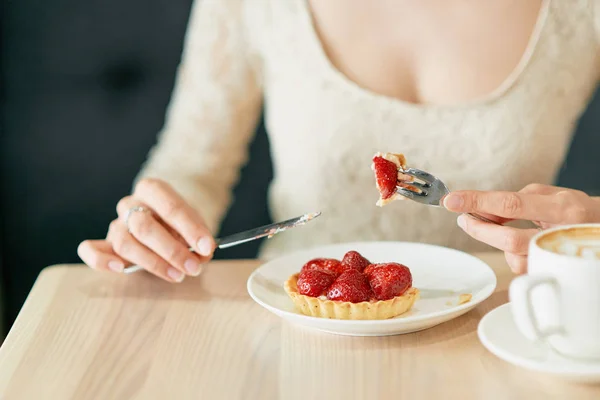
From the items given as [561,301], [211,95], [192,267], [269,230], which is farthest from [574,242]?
[211,95]

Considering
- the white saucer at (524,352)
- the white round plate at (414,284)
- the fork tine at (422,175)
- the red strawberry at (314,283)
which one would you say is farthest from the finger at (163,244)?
the white saucer at (524,352)

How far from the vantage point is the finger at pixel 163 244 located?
1.13 meters

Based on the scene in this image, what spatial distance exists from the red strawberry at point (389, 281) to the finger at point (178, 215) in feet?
0.93

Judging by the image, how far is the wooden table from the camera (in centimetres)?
80

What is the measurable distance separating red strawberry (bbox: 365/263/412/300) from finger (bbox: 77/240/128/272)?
1.34ft

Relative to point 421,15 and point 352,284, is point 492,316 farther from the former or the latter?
point 421,15

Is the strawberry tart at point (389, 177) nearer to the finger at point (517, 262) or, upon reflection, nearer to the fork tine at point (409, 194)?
the fork tine at point (409, 194)

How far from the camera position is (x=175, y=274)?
114 centimetres

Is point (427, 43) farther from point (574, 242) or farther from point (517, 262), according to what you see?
point (574, 242)

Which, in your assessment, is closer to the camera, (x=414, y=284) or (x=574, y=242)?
(x=574, y=242)

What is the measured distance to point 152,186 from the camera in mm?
1194

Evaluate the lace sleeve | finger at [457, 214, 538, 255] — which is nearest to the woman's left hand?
finger at [457, 214, 538, 255]

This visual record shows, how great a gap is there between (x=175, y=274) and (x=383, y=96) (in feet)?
1.80

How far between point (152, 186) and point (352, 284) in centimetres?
40
